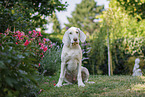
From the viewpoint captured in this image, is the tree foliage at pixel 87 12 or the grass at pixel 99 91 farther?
the tree foliage at pixel 87 12

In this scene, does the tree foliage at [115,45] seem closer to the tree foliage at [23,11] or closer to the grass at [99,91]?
the tree foliage at [23,11]

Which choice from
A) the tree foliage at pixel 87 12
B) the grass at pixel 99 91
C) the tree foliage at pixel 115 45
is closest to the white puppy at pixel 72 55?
the grass at pixel 99 91

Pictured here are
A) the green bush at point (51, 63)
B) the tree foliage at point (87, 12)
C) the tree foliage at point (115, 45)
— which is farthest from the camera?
the tree foliage at point (87, 12)

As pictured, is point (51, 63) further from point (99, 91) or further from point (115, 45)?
point (115, 45)

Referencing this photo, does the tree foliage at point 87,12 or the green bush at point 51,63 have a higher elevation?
the tree foliage at point 87,12

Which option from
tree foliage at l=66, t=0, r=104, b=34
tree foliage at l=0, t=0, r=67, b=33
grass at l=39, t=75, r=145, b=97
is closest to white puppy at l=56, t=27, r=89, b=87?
grass at l=39, t=75, r=145, b=97

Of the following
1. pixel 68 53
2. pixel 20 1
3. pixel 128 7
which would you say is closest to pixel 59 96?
pixel 68 53

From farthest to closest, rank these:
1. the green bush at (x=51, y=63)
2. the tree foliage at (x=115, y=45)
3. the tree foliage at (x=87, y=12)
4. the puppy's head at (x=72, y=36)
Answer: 1. the tree foliage at (x=87, y=12)
2. the tree foliage at (x=115, y=45)
3. the green bush at (x=51, y=63)
4. the puppy's head at (x=72, y=36)

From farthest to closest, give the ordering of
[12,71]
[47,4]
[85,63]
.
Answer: [85,63]
[47,4]
[12,71]

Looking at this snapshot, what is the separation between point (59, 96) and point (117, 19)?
25.4ft

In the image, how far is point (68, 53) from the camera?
405 centimetres

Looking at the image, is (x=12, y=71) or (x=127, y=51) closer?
(x=12, y=71)

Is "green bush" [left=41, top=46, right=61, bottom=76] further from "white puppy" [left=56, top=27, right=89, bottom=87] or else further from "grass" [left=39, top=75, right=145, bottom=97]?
"grass" [left=39, top=75, right=145, bottom=97]

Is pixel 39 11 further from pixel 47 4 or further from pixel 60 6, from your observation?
pixel 60 6
